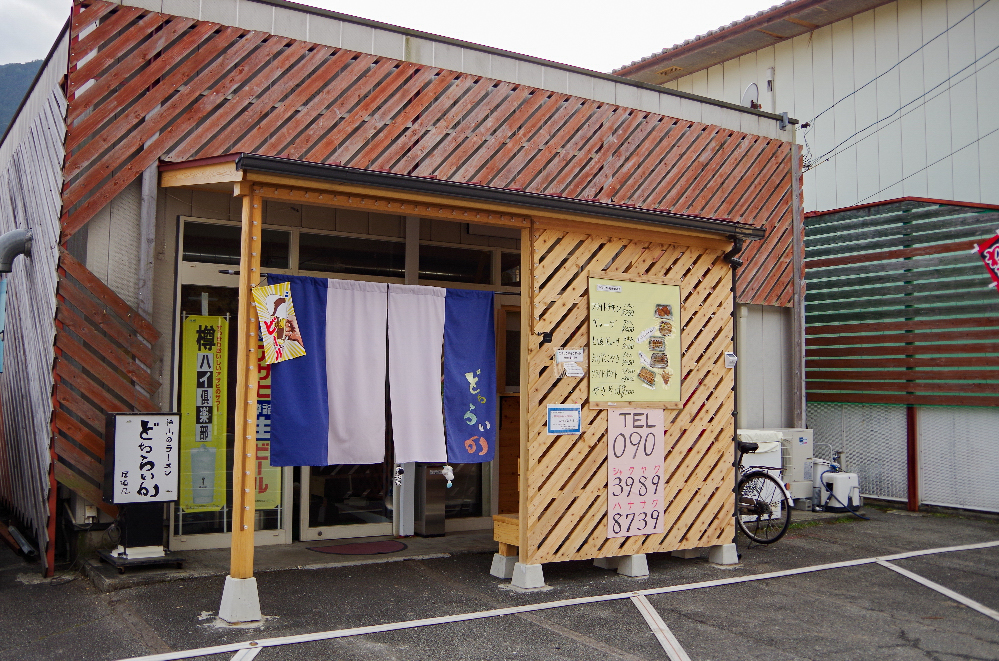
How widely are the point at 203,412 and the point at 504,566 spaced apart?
11.1 ft

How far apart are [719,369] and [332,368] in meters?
3.87

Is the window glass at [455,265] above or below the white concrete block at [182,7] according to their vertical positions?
below

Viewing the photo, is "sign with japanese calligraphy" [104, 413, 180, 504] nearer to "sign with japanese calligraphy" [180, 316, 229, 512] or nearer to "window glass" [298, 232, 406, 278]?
"sign with japanese calligraphy" [180, 316, 229, 512]

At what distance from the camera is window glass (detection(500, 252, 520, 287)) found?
10.0 m

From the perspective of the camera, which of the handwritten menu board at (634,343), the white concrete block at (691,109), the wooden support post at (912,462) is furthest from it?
the wooden support post at (912,462)

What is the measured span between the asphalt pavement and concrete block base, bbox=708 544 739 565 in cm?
19

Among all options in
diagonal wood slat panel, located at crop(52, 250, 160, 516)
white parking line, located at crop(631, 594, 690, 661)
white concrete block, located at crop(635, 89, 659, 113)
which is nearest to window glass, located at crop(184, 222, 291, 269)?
diagonal wood slat panel, located at crop(52, 250, 160, 516)

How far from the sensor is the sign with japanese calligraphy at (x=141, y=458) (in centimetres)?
698

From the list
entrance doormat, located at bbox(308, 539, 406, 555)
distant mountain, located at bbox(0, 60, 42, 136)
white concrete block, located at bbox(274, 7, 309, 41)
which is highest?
distant mountain, located at bbox(0, 60, 42, 136)

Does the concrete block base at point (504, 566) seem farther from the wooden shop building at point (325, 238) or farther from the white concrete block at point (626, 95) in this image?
the white concrete block at point (626, 95)

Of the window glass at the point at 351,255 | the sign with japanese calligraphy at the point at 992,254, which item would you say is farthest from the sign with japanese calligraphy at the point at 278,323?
the sign with japanese calligraphy at the point at 992,254

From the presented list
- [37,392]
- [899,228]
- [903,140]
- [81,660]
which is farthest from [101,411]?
[903,140]

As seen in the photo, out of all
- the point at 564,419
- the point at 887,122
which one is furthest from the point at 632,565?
the point at 887,122

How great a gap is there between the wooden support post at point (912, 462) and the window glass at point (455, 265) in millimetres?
6792
